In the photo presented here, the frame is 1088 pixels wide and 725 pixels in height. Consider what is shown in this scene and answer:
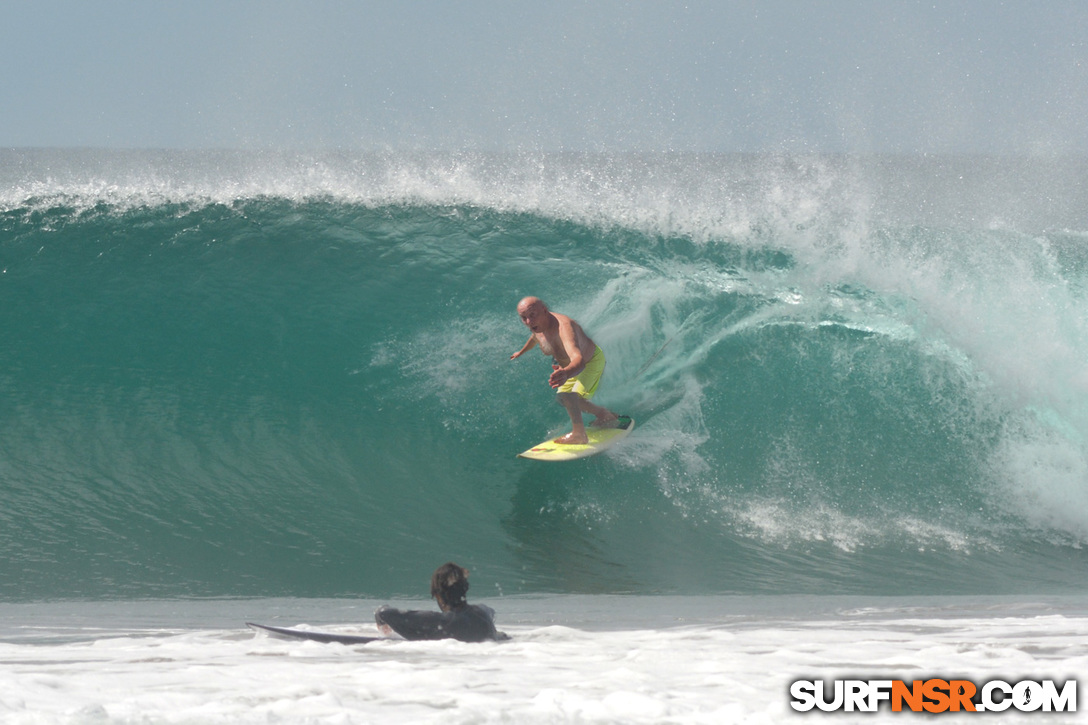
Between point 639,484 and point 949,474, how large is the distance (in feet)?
8.22

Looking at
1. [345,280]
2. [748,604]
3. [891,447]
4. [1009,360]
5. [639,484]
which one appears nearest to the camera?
[748,604]

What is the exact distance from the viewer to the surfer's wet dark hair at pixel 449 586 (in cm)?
394

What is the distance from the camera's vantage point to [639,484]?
6.88 m

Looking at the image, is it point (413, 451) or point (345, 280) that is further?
point (345, 280)

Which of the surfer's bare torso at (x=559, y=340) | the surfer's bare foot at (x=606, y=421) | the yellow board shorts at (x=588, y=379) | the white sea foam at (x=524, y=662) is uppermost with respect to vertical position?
the surfer's bare torso at (x=559, y=340)

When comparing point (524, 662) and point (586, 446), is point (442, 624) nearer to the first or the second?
point (524, 662)

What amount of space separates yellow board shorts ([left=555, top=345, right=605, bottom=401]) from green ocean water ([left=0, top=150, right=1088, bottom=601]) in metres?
0.57

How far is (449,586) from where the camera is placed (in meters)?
3.94

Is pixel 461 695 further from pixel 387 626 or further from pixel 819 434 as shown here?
pixel 819 434

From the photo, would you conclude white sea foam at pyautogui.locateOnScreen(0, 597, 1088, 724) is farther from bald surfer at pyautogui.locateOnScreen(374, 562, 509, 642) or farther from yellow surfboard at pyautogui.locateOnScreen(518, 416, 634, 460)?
yellow surfboard at pyautogui.locateOnScreen(518, 416, 634, 460)

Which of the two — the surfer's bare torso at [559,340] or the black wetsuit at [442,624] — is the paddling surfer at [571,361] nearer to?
the surfer's bare torso at [559,340]

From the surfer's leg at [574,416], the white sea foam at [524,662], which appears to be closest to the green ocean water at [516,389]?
the surfer's leg at [574,416]

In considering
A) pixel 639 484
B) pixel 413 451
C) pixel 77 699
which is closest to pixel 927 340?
pixel 639 484

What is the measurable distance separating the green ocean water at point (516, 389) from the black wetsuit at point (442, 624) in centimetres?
154
